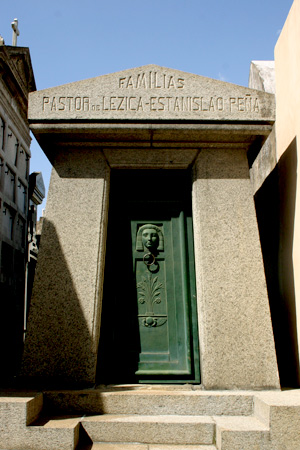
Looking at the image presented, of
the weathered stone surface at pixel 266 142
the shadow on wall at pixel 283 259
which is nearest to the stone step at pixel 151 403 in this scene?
the shadow on wall at pixel 283 259

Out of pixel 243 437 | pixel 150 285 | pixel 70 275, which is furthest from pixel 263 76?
pixel 243 437

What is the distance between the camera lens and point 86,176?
4.80m

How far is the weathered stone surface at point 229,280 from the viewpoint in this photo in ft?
13.8

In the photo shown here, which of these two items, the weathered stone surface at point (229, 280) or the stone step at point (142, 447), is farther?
Result: the weathered stone surface at point (229, 280)

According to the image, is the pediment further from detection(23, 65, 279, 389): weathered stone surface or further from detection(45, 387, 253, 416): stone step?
detection(45, 387, 253, 416): stone step

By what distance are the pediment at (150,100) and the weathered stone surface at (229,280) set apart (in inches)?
20.3

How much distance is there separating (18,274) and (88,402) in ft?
27.1

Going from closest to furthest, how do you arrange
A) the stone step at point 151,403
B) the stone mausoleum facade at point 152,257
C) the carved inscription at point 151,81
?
the stone step at point 151,403, the stone mausoleum facade at point 152,257, the carved inscription at point 151,81

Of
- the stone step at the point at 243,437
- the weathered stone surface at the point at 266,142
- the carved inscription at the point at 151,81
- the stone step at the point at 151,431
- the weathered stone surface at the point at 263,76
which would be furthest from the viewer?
the weathered stone surface at the point at 263,76

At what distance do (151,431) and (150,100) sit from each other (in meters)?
3.35

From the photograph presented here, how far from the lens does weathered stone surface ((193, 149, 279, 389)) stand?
4.21 meters

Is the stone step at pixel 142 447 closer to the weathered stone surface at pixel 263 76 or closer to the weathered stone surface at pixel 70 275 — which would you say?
the weathered stone surface at pixel 70 275

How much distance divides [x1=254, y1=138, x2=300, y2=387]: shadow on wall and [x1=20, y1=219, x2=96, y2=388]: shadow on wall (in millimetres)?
2257

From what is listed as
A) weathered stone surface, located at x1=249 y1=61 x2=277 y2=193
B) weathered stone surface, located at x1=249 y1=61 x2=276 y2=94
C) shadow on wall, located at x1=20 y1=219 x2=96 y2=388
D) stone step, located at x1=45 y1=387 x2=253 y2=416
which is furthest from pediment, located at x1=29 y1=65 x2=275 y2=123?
stone step, located at x1=45 y1=387 x2=253 y2=416
